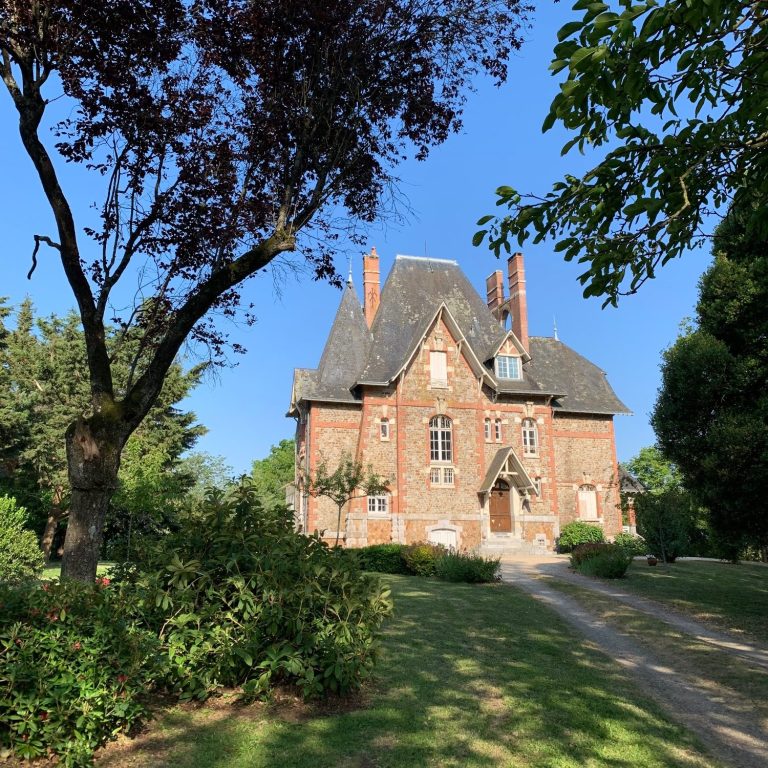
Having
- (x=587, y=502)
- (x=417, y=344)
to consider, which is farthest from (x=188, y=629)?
(x=587, y=502)

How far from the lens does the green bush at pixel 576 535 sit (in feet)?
103

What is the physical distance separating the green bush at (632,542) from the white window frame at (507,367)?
9776mm

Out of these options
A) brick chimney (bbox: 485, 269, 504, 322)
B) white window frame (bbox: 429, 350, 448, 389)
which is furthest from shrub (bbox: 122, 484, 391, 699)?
brick chimney (bbox: 485, 269, 504, 322)

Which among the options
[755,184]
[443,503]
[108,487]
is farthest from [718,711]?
[443,503]

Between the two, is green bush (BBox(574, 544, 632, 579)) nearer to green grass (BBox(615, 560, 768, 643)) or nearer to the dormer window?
green grass (BBox(615, 560, 768, 643))

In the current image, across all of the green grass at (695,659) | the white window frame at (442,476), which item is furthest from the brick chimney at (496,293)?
the green grass at (695,659)

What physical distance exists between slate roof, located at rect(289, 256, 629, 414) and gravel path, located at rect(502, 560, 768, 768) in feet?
66.8

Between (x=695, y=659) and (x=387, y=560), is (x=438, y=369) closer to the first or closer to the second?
(x=387, y=560)

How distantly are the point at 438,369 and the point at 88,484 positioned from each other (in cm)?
2561

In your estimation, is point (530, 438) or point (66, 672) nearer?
point (66, 672)

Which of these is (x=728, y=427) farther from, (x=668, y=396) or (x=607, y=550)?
(x=607, y=550)

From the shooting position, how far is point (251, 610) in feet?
21.1

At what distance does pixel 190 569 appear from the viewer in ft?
21.6

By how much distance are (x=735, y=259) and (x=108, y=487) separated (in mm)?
13106
